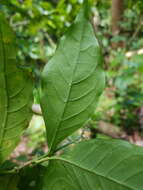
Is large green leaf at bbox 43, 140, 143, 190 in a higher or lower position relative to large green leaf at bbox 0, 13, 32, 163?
lower

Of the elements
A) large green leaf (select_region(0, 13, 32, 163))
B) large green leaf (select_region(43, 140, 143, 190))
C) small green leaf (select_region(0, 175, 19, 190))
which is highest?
large green leaf (select_region(0, 13, 32, 163))

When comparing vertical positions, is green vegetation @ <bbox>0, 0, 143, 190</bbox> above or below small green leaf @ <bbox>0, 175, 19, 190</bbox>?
above

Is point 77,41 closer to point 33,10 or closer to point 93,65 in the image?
point 93,65

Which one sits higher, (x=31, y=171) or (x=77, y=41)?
(x=77, y=41)

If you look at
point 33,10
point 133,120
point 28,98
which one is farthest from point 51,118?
point 133,120
